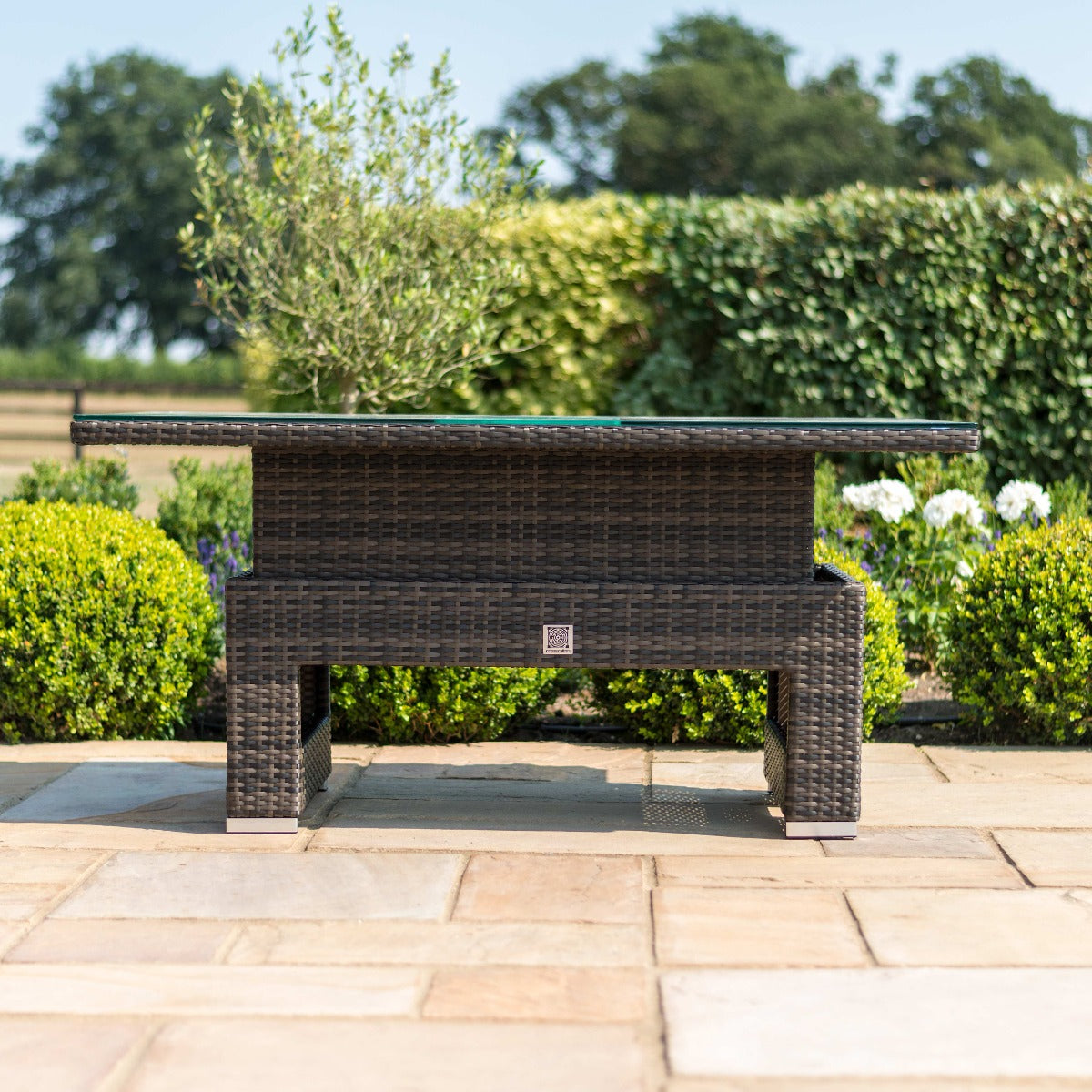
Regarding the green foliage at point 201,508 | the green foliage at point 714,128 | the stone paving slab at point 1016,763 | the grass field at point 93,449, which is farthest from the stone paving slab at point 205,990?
the green foliage at point 714,128

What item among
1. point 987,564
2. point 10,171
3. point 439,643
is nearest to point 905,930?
point 439,643

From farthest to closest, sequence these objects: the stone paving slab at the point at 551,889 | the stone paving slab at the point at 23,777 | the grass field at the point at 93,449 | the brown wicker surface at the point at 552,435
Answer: the grass field at the point at 93,449, the stone paving slab at the point at 23,777, the brown wicker surface at the point at 552,435, the stone paving slab at the point at 551,889

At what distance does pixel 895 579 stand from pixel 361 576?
3.27 metres

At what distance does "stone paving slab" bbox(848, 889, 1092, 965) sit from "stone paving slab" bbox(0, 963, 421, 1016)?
1.12 metres

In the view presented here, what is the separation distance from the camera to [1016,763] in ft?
15.3

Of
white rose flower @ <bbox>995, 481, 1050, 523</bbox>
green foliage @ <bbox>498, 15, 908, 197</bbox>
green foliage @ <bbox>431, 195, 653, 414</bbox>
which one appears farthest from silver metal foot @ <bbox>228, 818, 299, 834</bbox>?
green foliage @ <bbox>498, 15, 908, 197</bbox>

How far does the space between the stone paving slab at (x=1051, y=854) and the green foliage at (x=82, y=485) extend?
478 cm

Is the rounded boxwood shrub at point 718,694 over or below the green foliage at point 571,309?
below

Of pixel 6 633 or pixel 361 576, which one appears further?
pixel 6 633

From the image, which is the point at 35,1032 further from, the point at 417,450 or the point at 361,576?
the point at 417,450

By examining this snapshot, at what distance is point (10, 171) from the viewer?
48.9 m

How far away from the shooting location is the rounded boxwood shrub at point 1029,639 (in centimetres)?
480

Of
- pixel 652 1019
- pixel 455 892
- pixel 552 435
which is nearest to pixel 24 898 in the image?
pixel 455 892

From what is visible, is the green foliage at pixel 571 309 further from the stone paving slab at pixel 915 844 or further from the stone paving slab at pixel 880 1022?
the stone paving slab at pixel 880 1022
